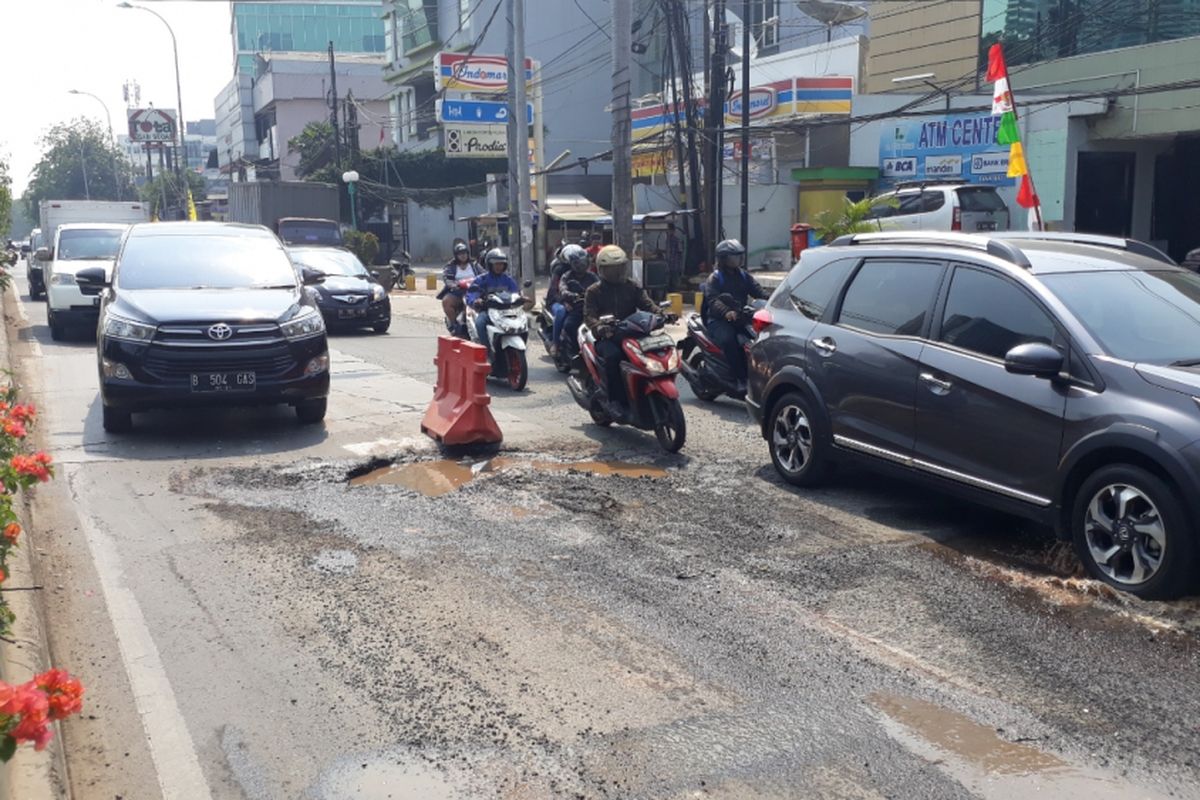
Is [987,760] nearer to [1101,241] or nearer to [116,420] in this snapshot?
[1101,241]

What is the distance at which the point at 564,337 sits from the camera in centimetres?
1400

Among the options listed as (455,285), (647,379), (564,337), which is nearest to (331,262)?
(455,285)

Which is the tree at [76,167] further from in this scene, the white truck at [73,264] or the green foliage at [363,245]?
the white truck at [73,264]

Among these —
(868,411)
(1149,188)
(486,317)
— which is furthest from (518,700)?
(1149,188)

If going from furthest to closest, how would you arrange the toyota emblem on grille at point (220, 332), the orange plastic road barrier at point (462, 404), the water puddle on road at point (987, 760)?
the toyota emblem on grille at point (220, 332)
the orange plastic road barrier at point (462, 404)
the water puddle on road at point (987, 760)

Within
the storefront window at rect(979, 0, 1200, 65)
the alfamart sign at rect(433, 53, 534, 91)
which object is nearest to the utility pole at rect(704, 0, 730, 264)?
the storefront window at rect(979, 0, 1200, 65)

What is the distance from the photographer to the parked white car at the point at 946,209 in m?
21.8

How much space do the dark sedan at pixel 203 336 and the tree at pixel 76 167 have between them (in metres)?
93.3

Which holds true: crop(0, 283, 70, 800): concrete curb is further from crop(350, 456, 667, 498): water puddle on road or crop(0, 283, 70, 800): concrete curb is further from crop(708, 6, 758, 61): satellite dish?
crop(708, 6, 758, 61): satellite dish

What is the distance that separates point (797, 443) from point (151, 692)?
4.74 meters

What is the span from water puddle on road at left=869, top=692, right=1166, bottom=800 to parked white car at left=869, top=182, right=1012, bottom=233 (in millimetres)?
17987

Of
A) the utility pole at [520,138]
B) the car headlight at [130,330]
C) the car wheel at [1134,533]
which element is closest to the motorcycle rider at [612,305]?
the car headlight at [130,330]

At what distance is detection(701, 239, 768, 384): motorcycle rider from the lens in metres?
11.6

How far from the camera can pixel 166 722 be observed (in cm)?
459
